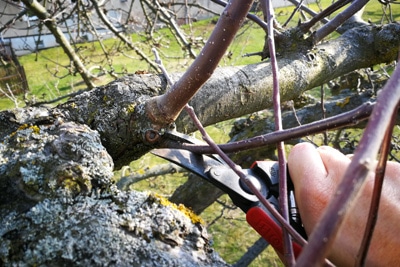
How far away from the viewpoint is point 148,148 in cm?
102

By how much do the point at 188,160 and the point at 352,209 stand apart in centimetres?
42

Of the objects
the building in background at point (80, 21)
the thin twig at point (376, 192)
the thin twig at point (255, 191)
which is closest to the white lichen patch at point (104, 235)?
the thin twig at point (255, 191)

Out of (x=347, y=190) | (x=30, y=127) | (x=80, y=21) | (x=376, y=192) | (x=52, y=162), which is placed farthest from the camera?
(x=80, y=21)

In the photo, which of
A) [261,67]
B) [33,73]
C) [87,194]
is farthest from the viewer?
[33,73]

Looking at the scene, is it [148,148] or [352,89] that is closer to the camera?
[148,148]

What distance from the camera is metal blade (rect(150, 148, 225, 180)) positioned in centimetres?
98

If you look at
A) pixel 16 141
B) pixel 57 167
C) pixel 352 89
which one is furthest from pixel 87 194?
Answer: pixel 352 89

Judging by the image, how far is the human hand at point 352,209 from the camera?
75cm

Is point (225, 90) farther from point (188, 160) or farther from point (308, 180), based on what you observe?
point (308, 180)

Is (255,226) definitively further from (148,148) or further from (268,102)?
(268,102)

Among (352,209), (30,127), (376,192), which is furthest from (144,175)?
(376,192)

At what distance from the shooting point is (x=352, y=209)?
76 cm

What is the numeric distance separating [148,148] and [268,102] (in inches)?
20.4

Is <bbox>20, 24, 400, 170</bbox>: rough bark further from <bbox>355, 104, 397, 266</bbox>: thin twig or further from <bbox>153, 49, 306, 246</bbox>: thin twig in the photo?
<bbox>355, 104, 397, 266</bbox>: thin twig
